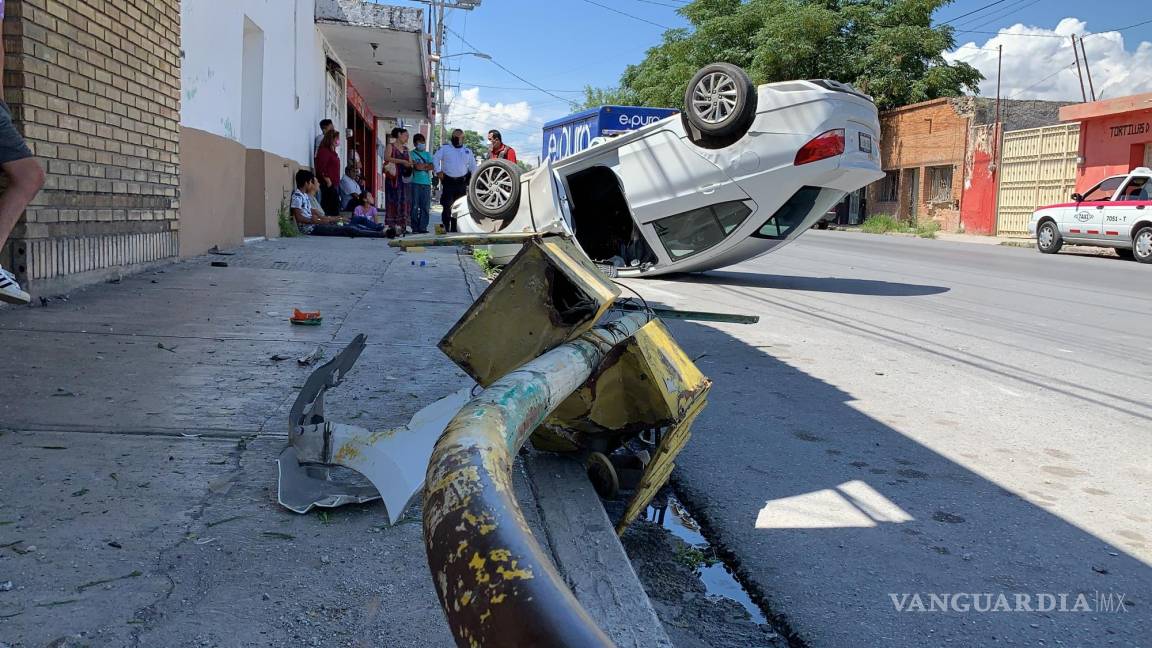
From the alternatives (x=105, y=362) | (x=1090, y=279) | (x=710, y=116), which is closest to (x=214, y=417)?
(x=105, y=362)

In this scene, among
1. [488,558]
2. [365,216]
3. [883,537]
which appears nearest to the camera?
[488,558]

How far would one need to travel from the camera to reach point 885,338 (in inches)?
261

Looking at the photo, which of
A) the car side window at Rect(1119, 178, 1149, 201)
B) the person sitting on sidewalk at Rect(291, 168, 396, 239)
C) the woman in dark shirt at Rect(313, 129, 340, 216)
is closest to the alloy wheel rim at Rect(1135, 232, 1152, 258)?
the car side window at Rect(1119, 178, 1149, 201)

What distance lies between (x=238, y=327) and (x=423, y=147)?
34.1ft

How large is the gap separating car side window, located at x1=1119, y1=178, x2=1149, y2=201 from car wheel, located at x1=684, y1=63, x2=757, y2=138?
12.5 m

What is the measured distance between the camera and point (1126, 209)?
659 inches

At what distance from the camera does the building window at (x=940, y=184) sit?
31188mm

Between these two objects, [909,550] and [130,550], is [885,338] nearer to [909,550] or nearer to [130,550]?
[909,550]

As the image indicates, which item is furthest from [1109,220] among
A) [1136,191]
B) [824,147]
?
[824,147]

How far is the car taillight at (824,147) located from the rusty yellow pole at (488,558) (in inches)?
302

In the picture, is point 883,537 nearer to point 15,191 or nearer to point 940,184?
point 15,191

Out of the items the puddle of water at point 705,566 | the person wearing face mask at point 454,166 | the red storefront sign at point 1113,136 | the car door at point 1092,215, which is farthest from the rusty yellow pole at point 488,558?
the red storefront sign at point 1113,136

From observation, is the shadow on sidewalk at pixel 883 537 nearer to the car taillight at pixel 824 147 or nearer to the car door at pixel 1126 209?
the car taillight at pixel 824 147

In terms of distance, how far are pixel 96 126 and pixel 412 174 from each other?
→ 8.98 metres
